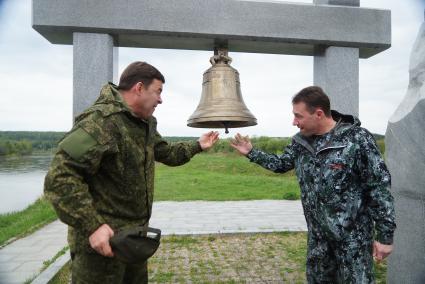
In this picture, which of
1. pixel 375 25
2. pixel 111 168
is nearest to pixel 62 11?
pixel 111 168

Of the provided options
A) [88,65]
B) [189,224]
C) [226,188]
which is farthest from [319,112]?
[226,188]

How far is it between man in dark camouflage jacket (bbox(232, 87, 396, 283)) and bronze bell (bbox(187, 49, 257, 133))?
1.88ft

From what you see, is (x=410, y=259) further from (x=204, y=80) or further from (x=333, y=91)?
(x=204, y=80)

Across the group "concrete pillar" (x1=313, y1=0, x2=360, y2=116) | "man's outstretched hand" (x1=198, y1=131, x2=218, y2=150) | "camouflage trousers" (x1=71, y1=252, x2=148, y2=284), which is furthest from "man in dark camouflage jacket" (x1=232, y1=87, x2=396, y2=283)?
"camouflage trousers" (x1=71, y1=252, x2=148, y2=284)

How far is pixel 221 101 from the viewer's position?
124 inches

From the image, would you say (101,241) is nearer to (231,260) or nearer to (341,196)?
(341,196)

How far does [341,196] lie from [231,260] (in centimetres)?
302

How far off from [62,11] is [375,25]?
2816 mm

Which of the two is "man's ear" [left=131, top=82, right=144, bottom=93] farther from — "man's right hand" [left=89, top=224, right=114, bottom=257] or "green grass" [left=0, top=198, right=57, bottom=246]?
"green grass" [left=0, top=198, right=57, bottom=246]

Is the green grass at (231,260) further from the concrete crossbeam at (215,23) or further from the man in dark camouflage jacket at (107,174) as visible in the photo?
the concrete crossbeam at (215,23)

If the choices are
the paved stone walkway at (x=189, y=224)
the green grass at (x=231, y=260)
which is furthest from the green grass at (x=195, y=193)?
the green grass at (x=231, y=260)

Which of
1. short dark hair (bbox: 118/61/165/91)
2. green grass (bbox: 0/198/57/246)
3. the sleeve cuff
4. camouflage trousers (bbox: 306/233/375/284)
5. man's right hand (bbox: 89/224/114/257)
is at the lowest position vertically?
green grass (bbox: 0/198/57/246)

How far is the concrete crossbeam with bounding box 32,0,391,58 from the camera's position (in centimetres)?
314

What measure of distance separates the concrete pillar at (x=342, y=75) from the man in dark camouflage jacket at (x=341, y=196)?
92cm
